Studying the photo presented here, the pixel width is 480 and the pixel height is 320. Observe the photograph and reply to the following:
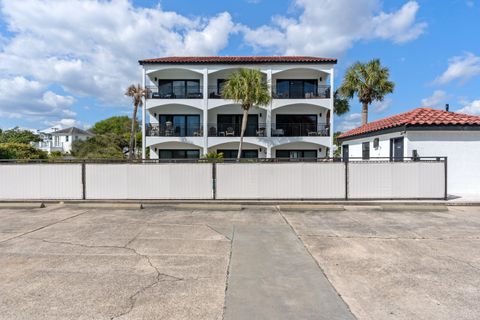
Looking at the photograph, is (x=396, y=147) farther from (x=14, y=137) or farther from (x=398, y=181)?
(x=14, y=137)

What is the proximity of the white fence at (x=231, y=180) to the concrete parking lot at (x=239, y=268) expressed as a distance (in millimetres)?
2921


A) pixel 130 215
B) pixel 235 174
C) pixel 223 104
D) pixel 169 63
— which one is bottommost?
pixel 130 215

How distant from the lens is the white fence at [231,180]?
1166 centimetres

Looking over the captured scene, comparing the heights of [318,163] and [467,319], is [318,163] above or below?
above

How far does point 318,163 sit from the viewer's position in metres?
11.8

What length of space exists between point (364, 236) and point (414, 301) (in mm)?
3257

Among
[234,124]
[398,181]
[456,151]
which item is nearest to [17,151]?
[234,124]

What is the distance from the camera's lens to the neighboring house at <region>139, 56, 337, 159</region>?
2606cm

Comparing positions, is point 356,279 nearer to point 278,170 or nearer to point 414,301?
point 414,301

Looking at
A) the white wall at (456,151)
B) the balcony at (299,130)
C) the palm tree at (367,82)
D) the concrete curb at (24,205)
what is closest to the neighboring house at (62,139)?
the balcony at (299,130)

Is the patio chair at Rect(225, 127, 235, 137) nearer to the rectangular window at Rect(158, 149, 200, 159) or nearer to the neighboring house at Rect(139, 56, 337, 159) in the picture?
the neighboring house at Rect(139, 56, 337, 159)

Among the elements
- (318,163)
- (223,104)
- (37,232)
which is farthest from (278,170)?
(223,104)

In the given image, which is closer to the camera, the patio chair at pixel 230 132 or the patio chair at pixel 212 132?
the patio chair at pixel 230 132

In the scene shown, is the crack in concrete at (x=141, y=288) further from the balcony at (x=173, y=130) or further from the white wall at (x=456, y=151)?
the balcony at (x=173, y=130)
